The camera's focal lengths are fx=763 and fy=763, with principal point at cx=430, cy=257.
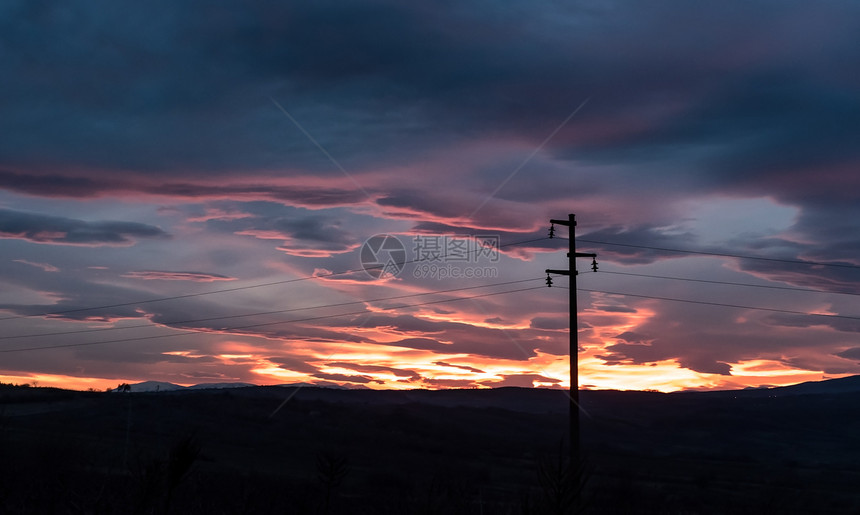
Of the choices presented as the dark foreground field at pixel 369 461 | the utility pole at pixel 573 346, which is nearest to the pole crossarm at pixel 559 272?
the utility pole at pixel 573 346

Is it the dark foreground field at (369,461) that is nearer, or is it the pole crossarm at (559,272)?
the dark foreground field at (369,461)

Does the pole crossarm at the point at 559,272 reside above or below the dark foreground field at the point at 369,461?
above

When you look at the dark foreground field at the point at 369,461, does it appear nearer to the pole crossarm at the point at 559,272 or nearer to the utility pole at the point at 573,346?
the utility pole at the point at 573,346

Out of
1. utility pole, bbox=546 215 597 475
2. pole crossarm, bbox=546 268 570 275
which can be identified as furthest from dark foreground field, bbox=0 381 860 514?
pole crossarm, bbox=546 268 570 275

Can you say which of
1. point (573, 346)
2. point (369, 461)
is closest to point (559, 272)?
point (573, 346)

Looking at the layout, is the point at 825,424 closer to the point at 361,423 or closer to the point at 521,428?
the point at 521,428

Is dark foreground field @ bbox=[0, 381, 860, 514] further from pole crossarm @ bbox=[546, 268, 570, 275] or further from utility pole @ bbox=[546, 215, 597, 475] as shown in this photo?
pole crossarm @ bbox=[546, 268, 570, 275]

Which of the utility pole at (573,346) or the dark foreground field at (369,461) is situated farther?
the utility pole at (573,346)

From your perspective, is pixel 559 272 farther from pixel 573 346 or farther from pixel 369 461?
pixel 369 461
